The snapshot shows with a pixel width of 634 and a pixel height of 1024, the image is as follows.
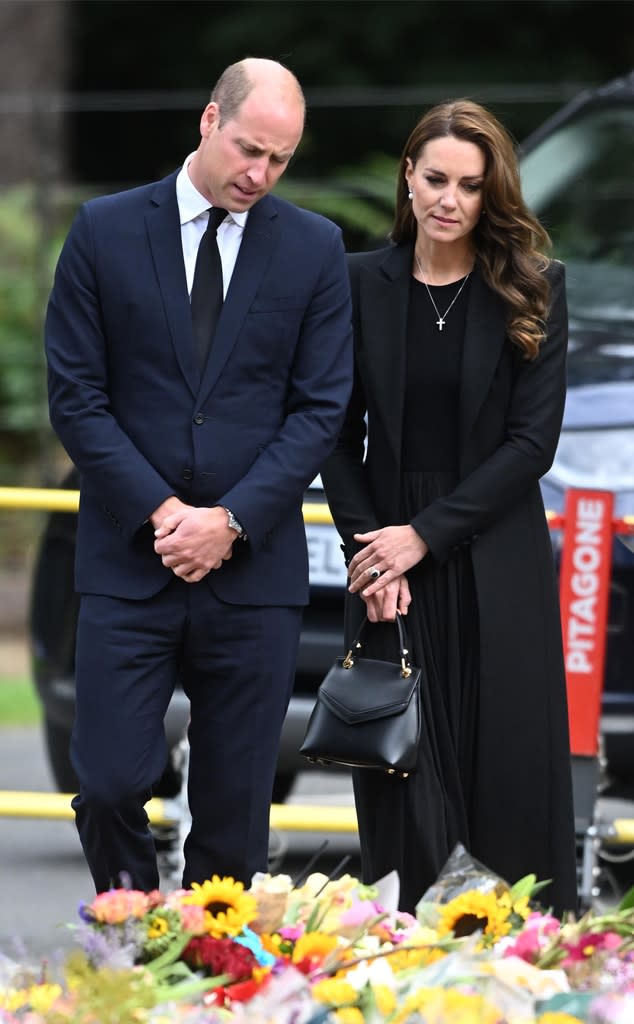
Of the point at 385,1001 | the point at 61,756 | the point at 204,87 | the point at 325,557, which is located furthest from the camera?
the point at 204,87

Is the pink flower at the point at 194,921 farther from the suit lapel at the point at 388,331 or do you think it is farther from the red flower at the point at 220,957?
the suit lapel at the point at 388,331

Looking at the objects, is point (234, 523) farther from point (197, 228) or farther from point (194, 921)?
point (194, 921)

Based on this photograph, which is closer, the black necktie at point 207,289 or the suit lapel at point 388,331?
the black necktie at point 207,289

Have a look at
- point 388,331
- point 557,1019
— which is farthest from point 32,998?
point 388,331

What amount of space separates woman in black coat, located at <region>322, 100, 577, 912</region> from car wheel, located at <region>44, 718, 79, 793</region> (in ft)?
7.09

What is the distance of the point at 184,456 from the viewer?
3.95 m

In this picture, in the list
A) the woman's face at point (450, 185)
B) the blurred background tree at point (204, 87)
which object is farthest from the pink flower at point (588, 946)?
the blurred background tree at point (204, 87)

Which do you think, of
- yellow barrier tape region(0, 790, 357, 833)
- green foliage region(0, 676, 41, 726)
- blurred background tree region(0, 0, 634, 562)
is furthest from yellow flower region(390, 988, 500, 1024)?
green foliage region(0, 676, 41, 726)

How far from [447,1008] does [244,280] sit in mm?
2046

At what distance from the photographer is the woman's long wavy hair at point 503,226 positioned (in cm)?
407

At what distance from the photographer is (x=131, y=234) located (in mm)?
3984

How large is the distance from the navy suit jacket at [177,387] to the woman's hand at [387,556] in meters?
0.19

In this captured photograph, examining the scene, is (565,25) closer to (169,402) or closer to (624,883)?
(624,883)

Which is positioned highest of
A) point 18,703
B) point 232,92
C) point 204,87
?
point 204,87
